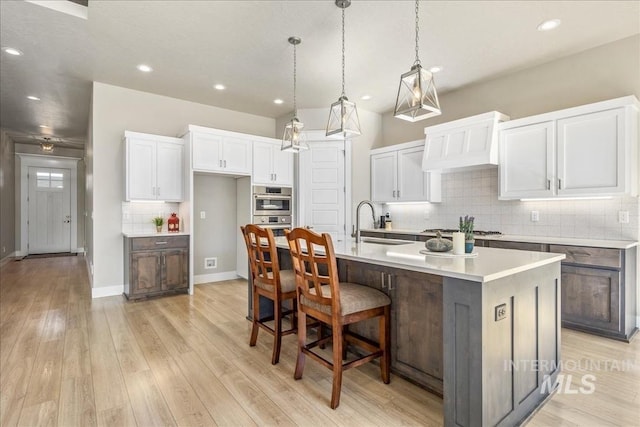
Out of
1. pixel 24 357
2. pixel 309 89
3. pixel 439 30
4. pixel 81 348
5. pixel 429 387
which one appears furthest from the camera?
pixel 309 89

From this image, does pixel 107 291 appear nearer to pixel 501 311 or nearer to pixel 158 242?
pixel 158 242

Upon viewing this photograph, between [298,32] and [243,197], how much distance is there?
9.45 ft

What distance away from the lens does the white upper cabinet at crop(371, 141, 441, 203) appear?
16.0 ft

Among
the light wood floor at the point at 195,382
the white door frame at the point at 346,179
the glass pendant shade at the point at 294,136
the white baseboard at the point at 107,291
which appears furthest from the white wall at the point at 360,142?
the white baseboard at the point at 107,291

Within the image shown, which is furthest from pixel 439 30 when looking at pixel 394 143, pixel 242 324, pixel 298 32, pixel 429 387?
pixel 242 324

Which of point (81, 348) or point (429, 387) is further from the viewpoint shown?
point (81, 348)

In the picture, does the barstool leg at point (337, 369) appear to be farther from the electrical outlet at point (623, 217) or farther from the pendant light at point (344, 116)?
the electrical outlet at point (623, 217)

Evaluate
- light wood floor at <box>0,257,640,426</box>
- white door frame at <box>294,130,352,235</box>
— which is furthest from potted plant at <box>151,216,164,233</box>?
white door frame at <box>294,130,352,235</box>

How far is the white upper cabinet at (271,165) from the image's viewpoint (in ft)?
17.1

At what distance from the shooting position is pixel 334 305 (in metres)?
1.97

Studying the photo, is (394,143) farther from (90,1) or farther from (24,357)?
(24,357)

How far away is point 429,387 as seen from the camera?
204cm

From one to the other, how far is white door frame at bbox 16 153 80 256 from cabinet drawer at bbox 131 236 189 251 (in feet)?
21.9

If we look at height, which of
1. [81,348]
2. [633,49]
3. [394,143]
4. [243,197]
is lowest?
[81,348]
